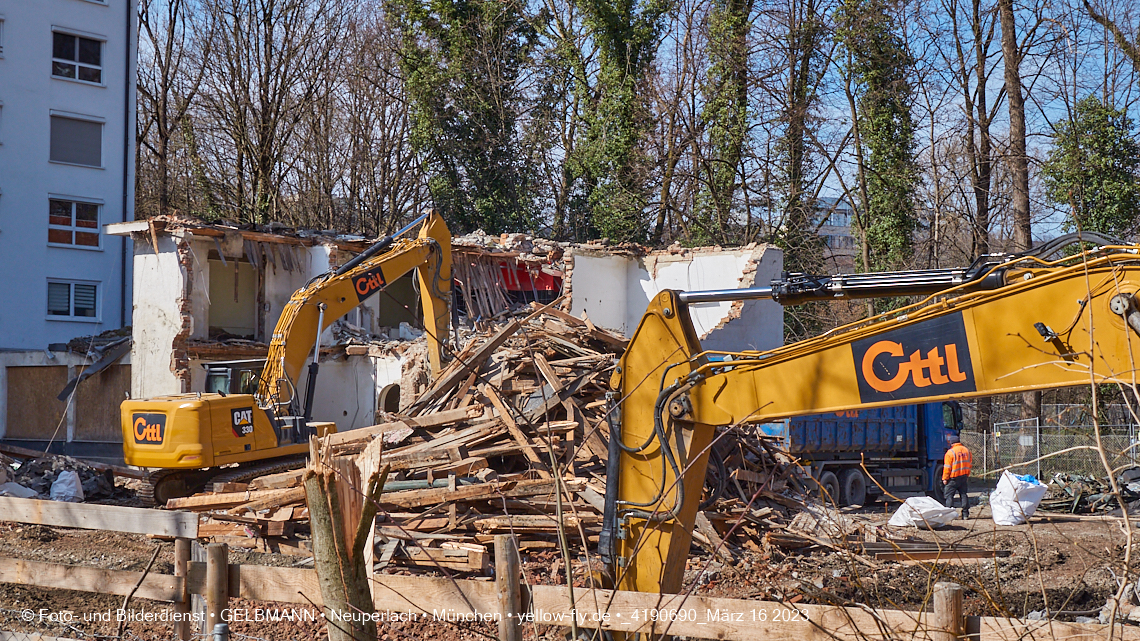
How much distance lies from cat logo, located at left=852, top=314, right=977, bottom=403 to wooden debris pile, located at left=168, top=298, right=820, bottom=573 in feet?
14.1

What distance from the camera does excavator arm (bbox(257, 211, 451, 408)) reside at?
14.2 metres

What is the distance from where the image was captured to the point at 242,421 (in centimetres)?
1441

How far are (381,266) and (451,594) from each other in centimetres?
1129

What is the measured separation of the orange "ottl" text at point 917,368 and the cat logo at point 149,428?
11.8 metres

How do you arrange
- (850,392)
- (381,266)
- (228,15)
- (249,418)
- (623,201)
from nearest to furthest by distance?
(850,392) → (249,418) → (381,266) → (623,201) → (228,15)

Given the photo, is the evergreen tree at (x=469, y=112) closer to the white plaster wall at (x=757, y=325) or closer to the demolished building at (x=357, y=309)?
the demolished building at (x=357, y=309)

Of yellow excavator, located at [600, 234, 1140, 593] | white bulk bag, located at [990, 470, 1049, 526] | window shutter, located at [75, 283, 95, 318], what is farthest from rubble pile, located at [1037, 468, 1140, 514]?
window shutter, located at [75, 283, 95, 318]

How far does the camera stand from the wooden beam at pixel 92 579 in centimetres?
522

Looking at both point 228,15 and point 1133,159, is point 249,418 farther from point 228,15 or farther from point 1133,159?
point 228,15

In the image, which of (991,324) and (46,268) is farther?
(46,268)

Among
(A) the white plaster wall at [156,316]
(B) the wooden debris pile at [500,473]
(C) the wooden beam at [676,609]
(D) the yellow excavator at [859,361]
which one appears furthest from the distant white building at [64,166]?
(C) the wooden beam at [676,609]

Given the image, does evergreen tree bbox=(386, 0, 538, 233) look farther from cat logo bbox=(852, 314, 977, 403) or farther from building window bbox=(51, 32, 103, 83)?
cat logo bbox=(852, 314, 977, 403)

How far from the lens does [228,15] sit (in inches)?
1422

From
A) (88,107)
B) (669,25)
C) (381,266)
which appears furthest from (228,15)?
(381,266)
